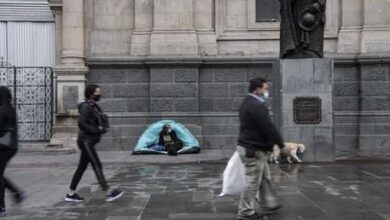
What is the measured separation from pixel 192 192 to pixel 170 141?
23.4ft

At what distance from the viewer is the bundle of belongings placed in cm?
1784

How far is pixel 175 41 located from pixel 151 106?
2.08 m

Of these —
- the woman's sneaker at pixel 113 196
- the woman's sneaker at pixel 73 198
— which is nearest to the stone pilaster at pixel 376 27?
the woman's sneaker at pixel 113 196

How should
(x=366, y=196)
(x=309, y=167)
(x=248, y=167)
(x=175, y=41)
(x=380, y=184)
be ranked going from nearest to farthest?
(x=248, y=167)
(x=366, y=196)
(x=380, y=184)
(x=309, y=167)
(x=175, y=41)

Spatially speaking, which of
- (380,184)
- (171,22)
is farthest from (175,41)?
(380,184)

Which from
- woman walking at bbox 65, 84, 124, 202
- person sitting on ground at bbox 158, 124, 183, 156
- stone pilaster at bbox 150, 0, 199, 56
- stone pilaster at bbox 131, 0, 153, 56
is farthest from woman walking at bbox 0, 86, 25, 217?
stone pilaster at bbox 131, 0, 153, 56

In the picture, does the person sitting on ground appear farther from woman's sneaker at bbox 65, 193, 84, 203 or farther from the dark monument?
woman's sneaker at bbox 65, 193, 84, 203

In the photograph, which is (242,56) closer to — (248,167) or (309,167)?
(309,167)

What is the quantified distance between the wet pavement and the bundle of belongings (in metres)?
2.54

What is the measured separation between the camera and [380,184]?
37.8 feet

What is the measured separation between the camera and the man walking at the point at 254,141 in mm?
8047

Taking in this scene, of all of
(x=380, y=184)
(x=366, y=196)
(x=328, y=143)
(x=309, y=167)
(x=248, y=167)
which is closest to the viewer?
(x=248, y=167)

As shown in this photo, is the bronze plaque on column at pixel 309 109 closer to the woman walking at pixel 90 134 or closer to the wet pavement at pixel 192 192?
the wet pavement at pixel 192 192

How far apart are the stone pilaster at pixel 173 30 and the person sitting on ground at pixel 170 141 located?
2580mm
